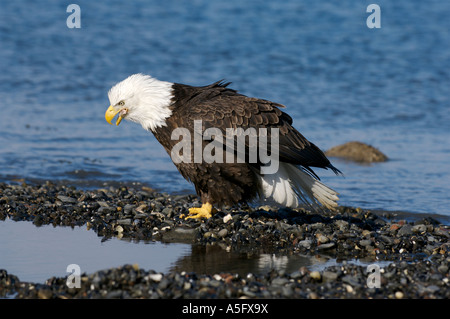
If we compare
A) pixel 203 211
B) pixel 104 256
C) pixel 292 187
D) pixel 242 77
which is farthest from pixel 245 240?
pixel 242 77

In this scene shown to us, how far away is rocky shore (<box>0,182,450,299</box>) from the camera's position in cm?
498

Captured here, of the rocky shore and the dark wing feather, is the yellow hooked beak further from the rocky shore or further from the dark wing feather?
the rocky shore

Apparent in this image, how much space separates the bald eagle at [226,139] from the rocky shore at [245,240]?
0.30m

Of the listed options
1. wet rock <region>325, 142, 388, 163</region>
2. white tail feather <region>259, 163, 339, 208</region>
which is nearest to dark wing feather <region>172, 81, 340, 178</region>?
white tail feather <region>259, 163, 339, 208</region>

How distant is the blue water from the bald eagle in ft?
6.39

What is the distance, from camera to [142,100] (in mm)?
7262

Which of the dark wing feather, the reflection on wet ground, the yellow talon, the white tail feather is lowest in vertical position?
the reflection on wet ground

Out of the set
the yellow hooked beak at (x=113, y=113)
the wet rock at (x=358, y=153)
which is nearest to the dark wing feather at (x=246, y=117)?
the yellow hooked beak at (x=113, y=113)

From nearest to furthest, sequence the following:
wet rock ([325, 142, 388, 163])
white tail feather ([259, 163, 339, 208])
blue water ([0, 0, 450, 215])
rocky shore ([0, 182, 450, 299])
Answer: rocky shore ([0, 182, 450, 299]) < white tail feather ([259, 163, 339, 208]) < blue water ([0, 0, 450, 215]) < wet rock ([325, 142, 388, 163])

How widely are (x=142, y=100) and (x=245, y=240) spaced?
182 centimetres

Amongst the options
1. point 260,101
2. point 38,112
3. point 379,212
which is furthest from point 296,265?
point 38,112

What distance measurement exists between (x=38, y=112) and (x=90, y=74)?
292 cm

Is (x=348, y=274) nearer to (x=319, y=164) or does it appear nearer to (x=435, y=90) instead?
(x=319, y=164)

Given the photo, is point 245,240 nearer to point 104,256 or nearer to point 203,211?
point 203,211
